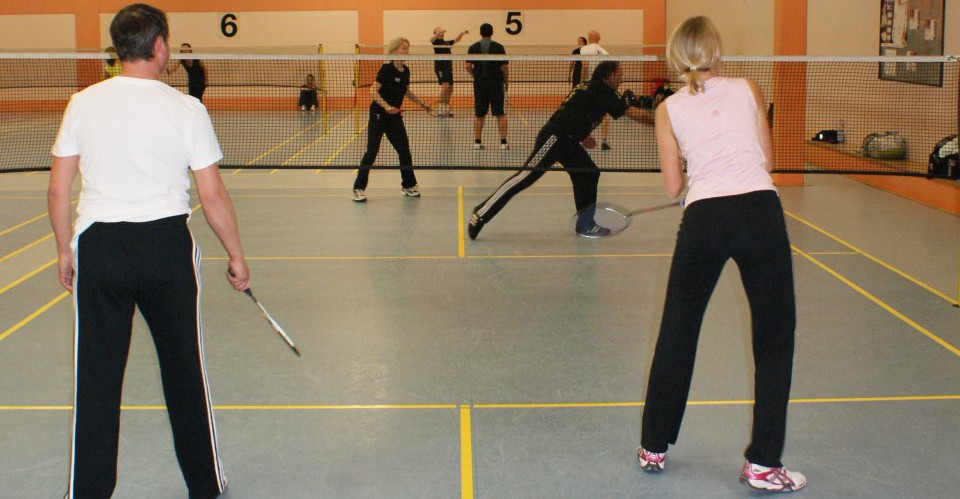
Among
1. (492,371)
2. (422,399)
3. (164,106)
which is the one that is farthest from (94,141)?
(492,371)

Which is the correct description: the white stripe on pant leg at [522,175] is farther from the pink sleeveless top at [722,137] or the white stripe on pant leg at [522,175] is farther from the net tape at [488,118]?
the pink sleeveless top at [722,137]

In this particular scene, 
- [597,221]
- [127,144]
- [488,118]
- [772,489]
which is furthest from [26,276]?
[488,118]

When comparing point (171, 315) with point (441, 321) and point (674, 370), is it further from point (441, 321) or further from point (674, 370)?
point (441, 321)

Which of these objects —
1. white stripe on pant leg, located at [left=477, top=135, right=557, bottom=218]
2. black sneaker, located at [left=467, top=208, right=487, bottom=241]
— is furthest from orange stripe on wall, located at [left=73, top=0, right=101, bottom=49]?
white stripe on pant leg, located at [left=477, top=135, right=557, bottom=218]

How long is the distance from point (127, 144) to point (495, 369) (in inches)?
97.6

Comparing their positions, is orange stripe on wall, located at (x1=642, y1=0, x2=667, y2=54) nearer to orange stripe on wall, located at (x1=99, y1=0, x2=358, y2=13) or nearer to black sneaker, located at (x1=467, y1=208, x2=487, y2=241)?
orange stripe on wall, located at (x1=99, y1=0, x2=358, y2=13)

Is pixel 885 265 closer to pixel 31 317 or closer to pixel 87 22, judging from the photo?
pixel 31 317

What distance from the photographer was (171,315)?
122 inches

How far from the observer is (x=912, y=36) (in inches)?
420

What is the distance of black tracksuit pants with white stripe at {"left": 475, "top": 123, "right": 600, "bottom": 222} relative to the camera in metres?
7.77

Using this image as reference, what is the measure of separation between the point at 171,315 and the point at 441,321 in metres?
2.78

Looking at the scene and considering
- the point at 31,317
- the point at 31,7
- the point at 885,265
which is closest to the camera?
the point at 31,317

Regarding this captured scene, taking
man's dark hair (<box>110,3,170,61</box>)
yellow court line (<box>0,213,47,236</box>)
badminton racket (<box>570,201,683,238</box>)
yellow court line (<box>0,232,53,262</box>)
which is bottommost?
yellow court line (<box>0,232,53,262</box>)

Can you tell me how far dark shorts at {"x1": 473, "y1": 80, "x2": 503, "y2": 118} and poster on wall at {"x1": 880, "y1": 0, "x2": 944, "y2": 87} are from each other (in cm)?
496
